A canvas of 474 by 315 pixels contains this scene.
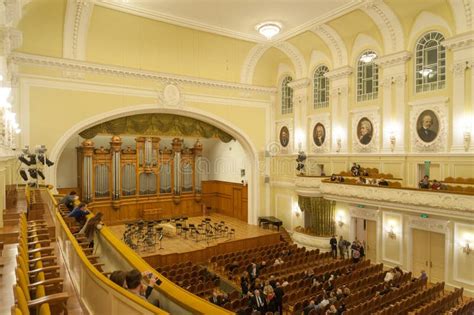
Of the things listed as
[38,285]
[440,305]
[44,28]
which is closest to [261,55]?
[44,28]

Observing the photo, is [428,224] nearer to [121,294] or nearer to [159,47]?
[121,294]

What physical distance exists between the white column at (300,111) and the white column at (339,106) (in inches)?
63.0

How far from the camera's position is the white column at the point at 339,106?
48.7 ft

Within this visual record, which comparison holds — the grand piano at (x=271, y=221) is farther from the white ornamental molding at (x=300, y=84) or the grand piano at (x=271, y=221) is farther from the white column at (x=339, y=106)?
the white ornamental molding at (x=300, y=84)

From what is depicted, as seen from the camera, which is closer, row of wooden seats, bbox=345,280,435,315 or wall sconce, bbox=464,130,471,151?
row of wooden seats, bbox=345,280,435,315

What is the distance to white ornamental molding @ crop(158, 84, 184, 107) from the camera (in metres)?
15.0

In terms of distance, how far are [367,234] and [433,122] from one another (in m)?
5.02

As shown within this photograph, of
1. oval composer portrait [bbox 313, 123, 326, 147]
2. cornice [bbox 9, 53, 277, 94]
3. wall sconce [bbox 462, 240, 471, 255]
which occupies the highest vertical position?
cornice [bbox 9, 53, 277, 94]

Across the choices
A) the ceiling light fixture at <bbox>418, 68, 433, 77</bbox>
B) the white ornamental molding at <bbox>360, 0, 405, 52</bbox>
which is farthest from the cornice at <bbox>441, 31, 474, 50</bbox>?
the white ornamental molding at <bbox>360, 0, 405, 52</bbox>

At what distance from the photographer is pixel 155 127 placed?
15656mm

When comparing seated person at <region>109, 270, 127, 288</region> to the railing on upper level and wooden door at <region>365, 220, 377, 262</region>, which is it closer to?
the railing on upper level

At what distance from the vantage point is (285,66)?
18.0 meters

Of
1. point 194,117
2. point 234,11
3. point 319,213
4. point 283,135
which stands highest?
point 234,11

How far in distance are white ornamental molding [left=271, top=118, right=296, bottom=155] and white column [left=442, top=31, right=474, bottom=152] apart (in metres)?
7.66
